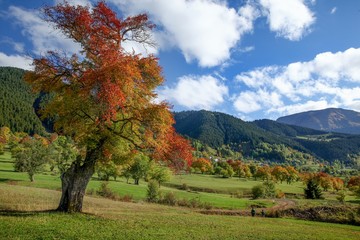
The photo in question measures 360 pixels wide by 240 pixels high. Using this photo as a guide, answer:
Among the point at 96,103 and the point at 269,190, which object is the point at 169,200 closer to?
the point at 96,103

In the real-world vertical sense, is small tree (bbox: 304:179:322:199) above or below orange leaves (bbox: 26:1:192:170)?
below

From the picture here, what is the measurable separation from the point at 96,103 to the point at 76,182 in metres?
7.59

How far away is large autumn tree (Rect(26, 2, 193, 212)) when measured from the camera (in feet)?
75.6

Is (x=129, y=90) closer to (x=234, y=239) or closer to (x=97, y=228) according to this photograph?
(x=97, y=228)

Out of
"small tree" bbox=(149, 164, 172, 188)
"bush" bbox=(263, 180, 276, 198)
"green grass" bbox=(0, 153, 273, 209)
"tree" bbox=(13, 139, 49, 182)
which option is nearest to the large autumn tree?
"green grass" bbox=(0, 153, 273, 209)

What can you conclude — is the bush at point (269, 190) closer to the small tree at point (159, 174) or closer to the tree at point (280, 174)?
the small tree at point (159, 174)

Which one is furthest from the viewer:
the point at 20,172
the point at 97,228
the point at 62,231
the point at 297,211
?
the point at 20,172

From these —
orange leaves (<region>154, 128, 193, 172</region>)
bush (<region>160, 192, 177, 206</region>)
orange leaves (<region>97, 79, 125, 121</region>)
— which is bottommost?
bush (<region>160, 192, 177, 206</region>)

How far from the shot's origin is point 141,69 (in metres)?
25.4

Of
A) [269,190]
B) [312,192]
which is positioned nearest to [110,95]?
[269,190]

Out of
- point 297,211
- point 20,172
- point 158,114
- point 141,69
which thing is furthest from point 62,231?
point 20,172

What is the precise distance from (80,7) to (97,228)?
1773 centimetres

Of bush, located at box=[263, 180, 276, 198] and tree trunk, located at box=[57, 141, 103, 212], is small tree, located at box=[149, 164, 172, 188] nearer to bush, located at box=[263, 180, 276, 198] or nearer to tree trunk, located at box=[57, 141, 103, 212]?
bush, located at box=[263, 180, 276, 198]

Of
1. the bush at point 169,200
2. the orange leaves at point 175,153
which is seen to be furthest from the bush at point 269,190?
the orange leaves at point 175,153
